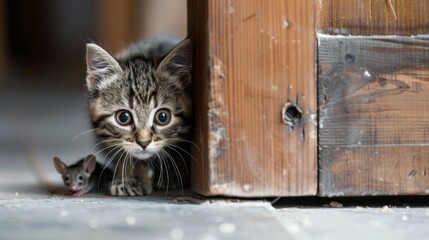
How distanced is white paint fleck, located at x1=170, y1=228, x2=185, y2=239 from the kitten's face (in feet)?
2.62

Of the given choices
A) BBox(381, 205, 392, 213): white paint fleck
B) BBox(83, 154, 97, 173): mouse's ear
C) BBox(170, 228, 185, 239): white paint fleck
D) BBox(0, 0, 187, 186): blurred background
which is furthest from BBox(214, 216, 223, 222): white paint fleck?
BBox(0, 0, 187, 186): blurred background

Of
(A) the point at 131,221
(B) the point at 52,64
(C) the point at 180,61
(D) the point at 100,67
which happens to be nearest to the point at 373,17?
(C) the point at 180,61

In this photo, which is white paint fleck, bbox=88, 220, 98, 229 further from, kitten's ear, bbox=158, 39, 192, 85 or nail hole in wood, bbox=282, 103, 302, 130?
kitten's ear, bbox=158, 39, 192, 85

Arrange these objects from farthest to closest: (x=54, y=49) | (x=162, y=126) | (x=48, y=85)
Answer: (x=54, y=49) → (x=48, y=85) → (x=162, y=126)

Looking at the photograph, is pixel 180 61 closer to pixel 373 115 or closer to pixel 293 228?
pixel 373 115

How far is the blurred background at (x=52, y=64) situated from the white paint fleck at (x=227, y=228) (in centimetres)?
136

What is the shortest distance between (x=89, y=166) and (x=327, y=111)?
1.01 m

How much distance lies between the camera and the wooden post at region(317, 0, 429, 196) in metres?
2.13

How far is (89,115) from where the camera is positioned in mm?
2814

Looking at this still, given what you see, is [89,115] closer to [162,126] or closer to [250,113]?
[162,126]

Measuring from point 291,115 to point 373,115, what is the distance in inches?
9.6

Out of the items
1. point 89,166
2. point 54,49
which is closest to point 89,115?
point 89,166

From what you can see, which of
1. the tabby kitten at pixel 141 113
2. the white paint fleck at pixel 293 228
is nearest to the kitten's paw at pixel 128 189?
the tabby kitten at pixel 141 113

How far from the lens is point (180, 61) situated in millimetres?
2516
